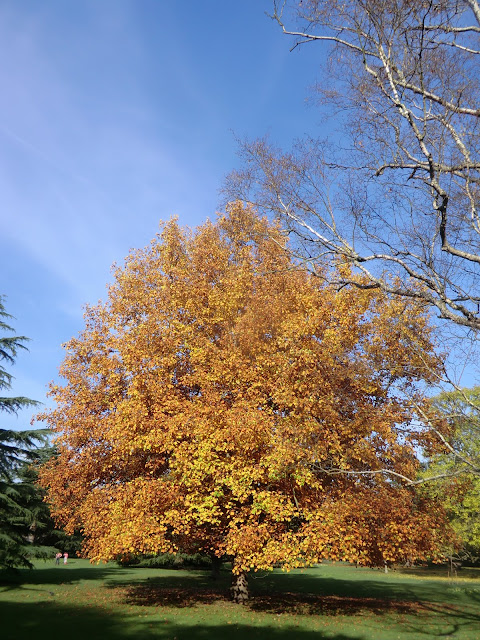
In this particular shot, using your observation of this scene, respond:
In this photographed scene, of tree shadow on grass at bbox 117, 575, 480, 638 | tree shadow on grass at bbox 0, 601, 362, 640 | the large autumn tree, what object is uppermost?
the large autumn tree

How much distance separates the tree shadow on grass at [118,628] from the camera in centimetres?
1100

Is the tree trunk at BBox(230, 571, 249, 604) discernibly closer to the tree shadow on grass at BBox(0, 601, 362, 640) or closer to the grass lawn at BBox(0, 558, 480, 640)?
the grass lawn at BBox(0, 558, 480, 640)

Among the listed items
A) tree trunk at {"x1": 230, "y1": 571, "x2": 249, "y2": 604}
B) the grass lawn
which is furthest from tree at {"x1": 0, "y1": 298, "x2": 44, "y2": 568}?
tree trunk at {"x1": 230, "y1": 571, "x2": 249, "y2": 604}

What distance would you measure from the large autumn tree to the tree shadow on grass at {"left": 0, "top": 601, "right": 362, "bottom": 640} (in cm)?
164

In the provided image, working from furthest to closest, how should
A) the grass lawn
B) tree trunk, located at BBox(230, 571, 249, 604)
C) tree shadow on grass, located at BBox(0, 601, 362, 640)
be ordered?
tree trunk, located at BBox(230, 571, 249, 604), the grass lawn, tree shadow on grass, located at BBox(0, 601, 362, 640)

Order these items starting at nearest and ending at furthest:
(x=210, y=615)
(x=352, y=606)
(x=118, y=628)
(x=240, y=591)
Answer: (x=118, y=628)
(x=210, y=615)
(x=240, y=591)
(x=352, y=606)

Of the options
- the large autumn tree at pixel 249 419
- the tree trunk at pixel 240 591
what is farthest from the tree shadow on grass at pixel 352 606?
the large autumn tree at pixel 249 419

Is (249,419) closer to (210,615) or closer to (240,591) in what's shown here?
(210,615)

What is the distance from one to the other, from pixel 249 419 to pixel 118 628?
617 cm

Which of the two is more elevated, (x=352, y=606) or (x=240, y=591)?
(x=240, y=591)

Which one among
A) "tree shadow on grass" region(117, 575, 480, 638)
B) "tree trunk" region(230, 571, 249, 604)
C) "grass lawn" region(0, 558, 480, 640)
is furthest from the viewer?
"tree trunk" region(230, 571, 249, 604)

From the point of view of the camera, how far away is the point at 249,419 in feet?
40.3

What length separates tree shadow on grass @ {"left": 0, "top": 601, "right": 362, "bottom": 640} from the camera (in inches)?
433

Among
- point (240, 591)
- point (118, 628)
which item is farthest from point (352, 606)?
point (118, 628)
